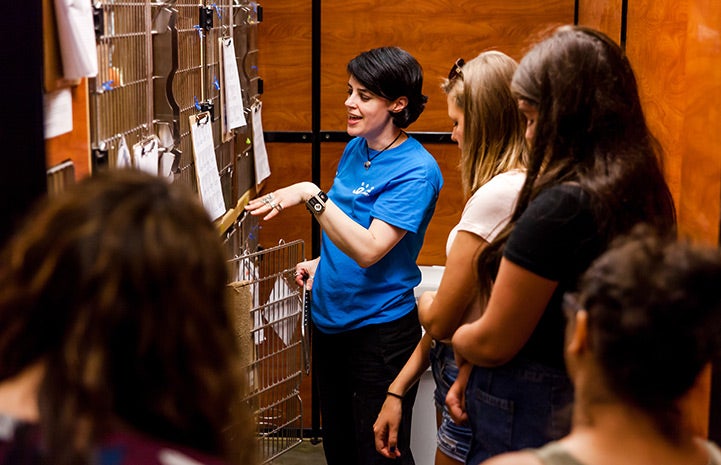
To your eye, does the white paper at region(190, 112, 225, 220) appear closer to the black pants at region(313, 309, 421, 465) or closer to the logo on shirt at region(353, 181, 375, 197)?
the logo on shirt at region(353, 181, 375, 197)

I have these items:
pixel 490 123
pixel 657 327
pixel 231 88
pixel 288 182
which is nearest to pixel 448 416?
pixel 490 123

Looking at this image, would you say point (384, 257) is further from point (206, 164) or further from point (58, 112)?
point (58, 112)

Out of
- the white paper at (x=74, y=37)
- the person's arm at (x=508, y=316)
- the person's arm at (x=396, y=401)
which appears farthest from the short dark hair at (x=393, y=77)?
the white paper at (x=74, y=37)

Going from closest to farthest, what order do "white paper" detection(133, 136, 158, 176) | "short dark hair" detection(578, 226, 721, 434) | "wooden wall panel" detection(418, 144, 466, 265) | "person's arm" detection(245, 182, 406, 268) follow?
"short dark hair" detection(578, 226, 721, 434)
"white paper" detection(133, 136, 158, 176)
"person's arm" detection(245, 182, 406, 268)
"wooden wall panel" detection(418, 144, 466, 265)

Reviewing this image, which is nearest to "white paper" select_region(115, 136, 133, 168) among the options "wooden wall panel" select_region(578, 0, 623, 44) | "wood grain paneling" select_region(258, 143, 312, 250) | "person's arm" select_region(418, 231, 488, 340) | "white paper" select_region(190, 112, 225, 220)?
"white paper" select_region(190, 112, 225, 220)

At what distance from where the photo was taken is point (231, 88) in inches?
120

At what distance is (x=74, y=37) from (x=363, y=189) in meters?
1.51

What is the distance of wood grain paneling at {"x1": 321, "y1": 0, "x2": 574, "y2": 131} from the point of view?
391cm

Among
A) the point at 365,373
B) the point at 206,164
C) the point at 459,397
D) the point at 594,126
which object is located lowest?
the point at 365,373

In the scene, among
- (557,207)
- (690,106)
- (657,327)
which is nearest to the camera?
(657,327)

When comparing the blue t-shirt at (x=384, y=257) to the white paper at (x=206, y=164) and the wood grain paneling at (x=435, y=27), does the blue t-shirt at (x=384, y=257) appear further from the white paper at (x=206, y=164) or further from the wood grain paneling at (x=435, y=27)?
the wood grain paneling at (x=435, y=27)

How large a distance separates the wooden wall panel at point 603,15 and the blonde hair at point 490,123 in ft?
3.53

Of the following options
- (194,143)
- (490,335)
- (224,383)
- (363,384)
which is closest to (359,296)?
(363,384)

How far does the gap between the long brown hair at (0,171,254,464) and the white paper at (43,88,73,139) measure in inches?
22.4
